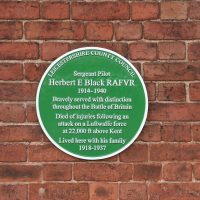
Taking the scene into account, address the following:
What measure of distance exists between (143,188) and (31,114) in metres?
0.74

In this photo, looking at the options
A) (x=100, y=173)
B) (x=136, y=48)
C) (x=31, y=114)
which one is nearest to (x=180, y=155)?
(x=100, y=173)

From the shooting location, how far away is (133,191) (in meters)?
2.60

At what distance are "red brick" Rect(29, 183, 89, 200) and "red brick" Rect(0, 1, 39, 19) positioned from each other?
36.8 inches

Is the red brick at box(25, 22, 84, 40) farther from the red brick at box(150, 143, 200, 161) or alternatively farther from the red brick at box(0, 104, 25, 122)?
the red brick at box(150, 143, 200, 161)

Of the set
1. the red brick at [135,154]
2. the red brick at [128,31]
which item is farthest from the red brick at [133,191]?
the red brick at [128,31]

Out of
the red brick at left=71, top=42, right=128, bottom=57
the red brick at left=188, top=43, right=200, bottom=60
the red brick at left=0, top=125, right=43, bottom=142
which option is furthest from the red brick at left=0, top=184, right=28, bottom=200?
Answer: the red brick at left=188, top=43, right=200, bottom=60

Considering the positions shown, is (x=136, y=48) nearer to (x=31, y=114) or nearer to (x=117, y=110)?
(x=117, y=110)

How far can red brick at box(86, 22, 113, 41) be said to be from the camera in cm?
260

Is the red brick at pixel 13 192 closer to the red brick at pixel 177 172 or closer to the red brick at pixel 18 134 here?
the red brick at pixel 18 134

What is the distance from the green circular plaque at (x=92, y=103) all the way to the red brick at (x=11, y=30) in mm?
263

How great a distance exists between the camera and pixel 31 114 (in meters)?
2.59

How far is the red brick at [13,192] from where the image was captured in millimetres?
2590

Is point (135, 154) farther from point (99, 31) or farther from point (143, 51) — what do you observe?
point (99, 31)

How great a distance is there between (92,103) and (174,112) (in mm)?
459
